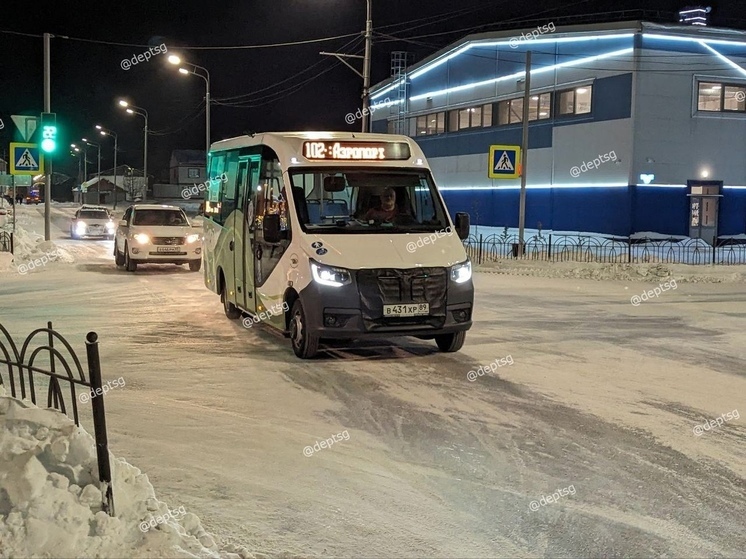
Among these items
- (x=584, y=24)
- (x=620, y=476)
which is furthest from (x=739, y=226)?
(x=620, y=476)

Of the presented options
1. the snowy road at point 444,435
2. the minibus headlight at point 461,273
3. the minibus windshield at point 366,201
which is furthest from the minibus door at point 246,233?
the minibus headlight at point 461,273

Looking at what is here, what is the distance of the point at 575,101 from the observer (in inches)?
1342

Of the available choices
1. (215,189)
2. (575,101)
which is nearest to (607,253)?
(575,101)

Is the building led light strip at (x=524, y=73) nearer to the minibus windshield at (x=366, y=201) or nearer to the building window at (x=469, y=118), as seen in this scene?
the building window at (x=469, y=118)

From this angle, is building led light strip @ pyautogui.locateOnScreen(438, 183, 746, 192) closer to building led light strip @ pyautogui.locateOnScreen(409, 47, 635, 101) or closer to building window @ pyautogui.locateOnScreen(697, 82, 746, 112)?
building window @ pyautogui.locateOnScreen(697, 82, 746, 112)

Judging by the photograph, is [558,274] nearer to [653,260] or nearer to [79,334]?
[653,260]

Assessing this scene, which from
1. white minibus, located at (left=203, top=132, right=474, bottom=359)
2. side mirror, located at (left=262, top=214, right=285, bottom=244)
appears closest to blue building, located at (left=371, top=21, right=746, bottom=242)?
white minibus, located at (left=203, top=132, right=474, bottom=359)

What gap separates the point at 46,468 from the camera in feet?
15.6

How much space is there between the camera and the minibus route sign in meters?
10.8

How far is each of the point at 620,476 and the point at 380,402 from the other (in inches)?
107

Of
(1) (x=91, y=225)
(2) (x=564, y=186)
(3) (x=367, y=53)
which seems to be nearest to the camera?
(3) (x=367, y=53)

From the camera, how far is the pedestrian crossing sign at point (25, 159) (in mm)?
22562

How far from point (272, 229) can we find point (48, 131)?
52.5 ft

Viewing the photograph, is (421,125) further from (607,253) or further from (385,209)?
(385,209)
